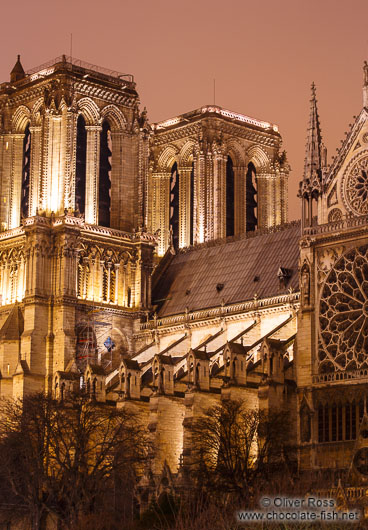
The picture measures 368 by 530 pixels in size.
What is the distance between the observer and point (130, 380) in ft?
263

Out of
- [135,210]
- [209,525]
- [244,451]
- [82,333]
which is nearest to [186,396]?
[244,451]

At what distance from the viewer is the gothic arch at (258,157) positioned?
101000mm

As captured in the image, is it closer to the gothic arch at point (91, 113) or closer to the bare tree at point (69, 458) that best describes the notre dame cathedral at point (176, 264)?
the gothic arch at point (91, 113)

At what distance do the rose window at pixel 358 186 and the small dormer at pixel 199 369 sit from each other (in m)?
11.3

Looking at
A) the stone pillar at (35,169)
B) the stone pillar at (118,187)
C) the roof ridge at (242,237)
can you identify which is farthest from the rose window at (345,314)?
the stone pillar at (35,169)

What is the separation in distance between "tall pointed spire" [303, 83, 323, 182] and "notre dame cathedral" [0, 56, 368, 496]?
0.31 feet

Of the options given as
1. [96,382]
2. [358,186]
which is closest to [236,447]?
[96,382]

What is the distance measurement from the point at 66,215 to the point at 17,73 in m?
16.9

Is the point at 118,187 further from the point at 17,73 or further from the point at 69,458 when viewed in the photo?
the point at 69,458

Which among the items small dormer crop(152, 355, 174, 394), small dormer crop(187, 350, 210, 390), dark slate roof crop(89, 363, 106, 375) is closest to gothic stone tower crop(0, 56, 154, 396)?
dark slate roof crop(89, 363, 106, 375)

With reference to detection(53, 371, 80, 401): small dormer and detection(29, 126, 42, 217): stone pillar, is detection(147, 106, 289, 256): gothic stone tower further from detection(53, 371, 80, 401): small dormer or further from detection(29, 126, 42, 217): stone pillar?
detection(53, 371, 80, 401): small dormer

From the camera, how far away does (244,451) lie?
230 feet

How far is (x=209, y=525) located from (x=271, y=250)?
40.7 meters

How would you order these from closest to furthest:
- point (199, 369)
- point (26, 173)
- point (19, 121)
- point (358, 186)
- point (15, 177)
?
1. point (358, 186)
2. point (199, 369)
3. point (15, 177)
4. point (26, 173)
5. point (19, 121)
